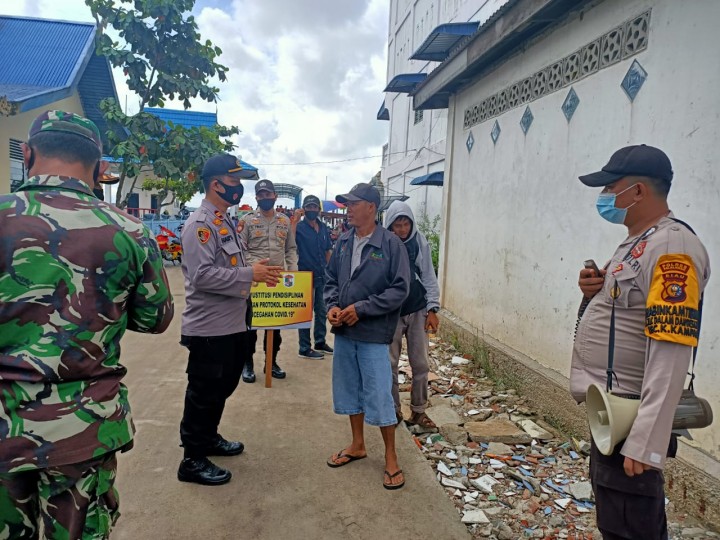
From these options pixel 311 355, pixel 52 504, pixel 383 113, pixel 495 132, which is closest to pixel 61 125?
pixel 52 504

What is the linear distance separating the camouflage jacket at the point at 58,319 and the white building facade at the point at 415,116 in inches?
441

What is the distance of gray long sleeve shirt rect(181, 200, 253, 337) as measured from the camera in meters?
2.87

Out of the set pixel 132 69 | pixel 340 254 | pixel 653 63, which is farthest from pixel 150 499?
pixel 132 69

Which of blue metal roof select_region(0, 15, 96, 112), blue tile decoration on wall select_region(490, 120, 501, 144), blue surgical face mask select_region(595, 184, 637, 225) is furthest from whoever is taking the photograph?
blue metal roof select_region(0, 15, 96, 112)

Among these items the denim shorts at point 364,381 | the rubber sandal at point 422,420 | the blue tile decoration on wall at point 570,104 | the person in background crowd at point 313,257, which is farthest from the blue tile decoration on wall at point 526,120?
the denim shorts at point 364,381

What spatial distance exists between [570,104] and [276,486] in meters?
3.82

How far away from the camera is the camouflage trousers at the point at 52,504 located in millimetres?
1562

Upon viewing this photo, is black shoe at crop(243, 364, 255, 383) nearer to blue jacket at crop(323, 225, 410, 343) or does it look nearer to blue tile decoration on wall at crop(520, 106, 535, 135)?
blue jacket at crop(323, 225, 410, 343)

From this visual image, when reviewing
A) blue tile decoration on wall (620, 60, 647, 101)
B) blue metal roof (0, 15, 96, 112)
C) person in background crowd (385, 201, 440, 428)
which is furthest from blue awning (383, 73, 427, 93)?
person in background crowd (385, 201, 440, 428)

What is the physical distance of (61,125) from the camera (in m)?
1.66

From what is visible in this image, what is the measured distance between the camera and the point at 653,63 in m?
3.43

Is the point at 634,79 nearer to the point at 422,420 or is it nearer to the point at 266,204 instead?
the point at 422,420

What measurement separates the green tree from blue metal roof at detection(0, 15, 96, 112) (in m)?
1.58

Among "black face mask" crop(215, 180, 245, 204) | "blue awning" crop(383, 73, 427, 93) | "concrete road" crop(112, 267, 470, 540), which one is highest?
"blue awning" crop(383, 73, 427, 93)
